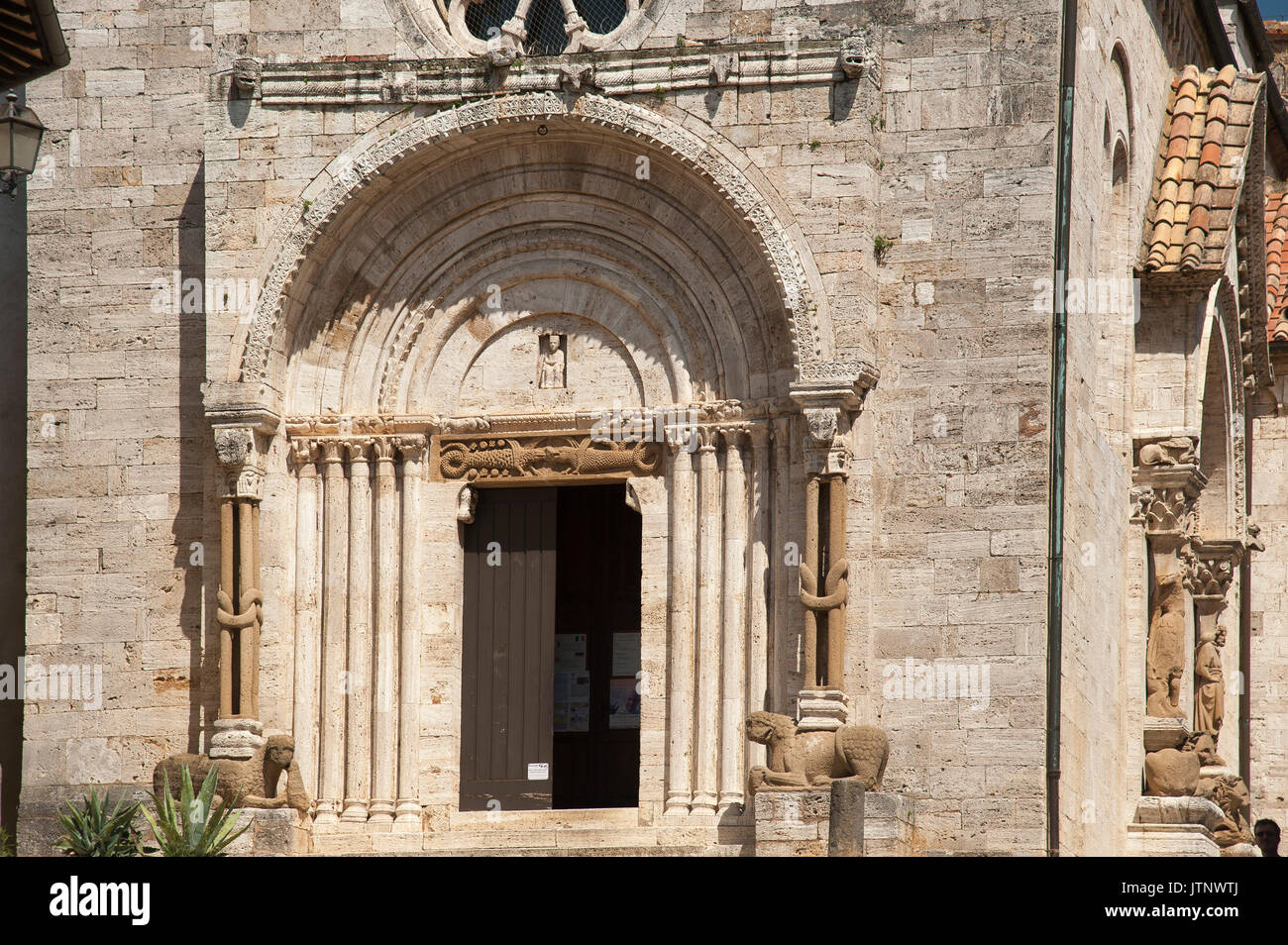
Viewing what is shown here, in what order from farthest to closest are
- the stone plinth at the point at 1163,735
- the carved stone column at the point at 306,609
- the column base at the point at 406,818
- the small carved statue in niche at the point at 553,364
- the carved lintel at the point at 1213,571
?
the carved lintel at the point at 1213,571 → the stone plinth at the point at 1163,735 → the small carved statue in niche at the point at 553,364 → the carved stone column at the point at 306,609 → the column base at the point at 406,818

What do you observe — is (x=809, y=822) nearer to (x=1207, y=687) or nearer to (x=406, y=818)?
(x=406, y=818)

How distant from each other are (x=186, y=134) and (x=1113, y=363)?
312 inches

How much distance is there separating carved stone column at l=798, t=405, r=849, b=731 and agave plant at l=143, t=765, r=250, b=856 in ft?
13.1

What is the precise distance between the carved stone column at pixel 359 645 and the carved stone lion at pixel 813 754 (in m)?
3.12

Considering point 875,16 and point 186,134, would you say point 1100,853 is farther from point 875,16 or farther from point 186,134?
point 186,134

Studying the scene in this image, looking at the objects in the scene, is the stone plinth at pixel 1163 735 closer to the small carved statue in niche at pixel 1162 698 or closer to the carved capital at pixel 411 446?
the small carved statue in niche at pixel 1162 698

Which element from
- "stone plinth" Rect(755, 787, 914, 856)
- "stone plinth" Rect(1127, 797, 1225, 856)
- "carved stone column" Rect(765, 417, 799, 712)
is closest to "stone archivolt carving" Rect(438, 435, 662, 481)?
"carved stone column" Rect(765, 417, 799, 712)

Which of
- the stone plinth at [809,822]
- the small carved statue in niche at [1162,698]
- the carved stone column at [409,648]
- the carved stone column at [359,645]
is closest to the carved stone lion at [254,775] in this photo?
the carved stone column at [359,645]

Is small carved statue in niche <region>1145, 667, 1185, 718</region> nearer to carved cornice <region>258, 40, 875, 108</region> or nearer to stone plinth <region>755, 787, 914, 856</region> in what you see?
stone plinth <region>755, 787, 914, 856</region>

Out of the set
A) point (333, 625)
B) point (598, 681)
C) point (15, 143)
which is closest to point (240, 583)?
point (333, 625)

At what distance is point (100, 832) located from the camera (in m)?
16.5

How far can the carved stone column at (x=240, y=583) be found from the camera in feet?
57.3

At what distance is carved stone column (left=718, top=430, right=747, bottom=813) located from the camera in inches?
680
